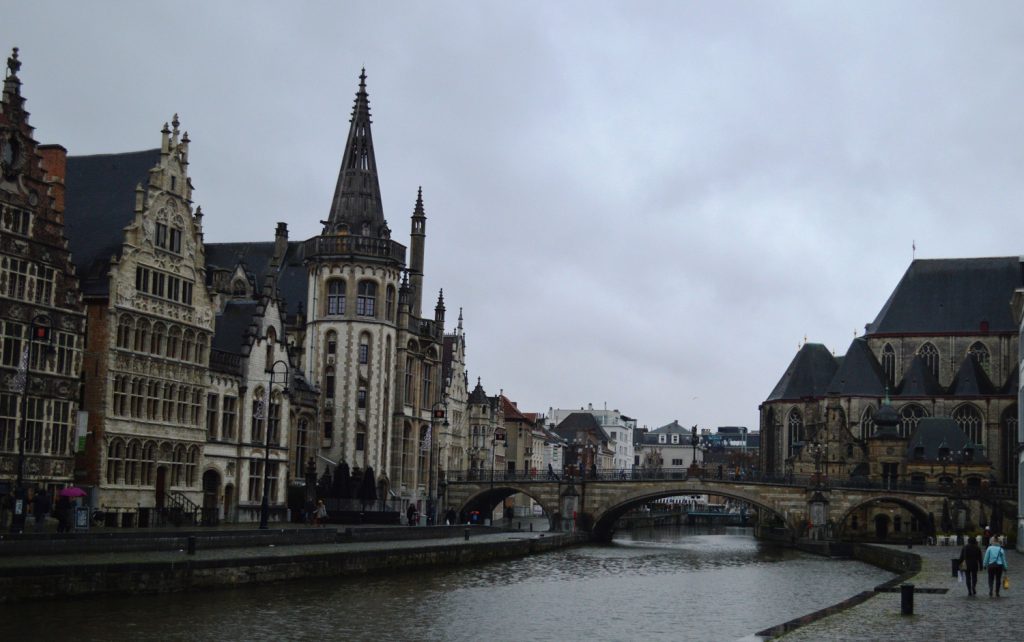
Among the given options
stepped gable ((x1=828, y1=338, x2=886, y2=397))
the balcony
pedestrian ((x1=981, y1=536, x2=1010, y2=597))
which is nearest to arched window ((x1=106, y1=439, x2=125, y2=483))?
the balcony

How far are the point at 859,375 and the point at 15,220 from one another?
84893 mm

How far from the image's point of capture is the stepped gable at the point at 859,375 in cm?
11688

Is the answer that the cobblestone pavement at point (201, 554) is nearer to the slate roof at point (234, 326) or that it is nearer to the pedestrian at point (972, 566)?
the slate roof at point (234, 326)

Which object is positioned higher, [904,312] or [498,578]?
[904,312]

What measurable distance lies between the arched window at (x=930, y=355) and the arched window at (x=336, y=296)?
199ft

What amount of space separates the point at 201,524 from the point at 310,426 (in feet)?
56.0

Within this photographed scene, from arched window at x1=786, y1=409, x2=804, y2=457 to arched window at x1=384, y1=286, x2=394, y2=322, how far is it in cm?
5522

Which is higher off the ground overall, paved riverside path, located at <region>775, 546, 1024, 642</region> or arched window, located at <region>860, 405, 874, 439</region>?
arched window, located at <region>860, 405, 874, 439</region>

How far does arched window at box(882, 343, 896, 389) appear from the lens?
119m

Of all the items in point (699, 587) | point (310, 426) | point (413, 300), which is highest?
point (413, 300)

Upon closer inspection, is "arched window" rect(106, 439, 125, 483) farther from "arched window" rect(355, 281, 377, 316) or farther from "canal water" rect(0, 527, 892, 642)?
"arched window" rect(355, 281, 377, 316)

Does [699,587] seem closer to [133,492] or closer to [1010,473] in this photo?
[133,492]

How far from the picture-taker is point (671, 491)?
90.6m

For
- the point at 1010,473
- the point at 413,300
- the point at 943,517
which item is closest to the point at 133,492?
the point at 413,300
